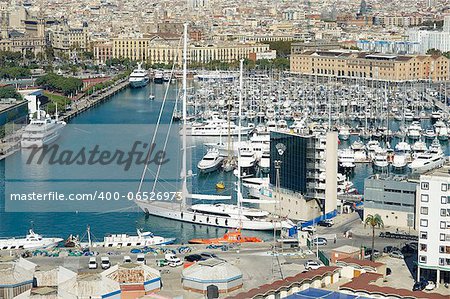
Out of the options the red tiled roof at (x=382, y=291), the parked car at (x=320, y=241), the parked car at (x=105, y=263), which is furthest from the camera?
the parked car at (x=320, y=241)

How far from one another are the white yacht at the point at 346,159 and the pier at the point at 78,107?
4.88 metres

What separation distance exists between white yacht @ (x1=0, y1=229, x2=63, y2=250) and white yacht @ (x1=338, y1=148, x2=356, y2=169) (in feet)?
17.8

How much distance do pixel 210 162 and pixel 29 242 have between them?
5059mm

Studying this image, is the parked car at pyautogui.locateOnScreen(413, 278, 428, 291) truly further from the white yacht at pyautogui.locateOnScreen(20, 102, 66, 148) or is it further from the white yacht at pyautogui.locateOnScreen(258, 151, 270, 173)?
the white yacht at pyautogui.locateOnScreen(20, 102, 66, 148)

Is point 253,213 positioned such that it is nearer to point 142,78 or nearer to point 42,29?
point 142,78

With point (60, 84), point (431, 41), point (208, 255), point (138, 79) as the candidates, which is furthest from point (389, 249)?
point (431, 41)

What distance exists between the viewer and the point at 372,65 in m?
29.4

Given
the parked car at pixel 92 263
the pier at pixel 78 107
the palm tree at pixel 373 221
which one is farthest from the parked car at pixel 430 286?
the pier at pixel 78 107

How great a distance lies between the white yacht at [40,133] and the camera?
17578 mm

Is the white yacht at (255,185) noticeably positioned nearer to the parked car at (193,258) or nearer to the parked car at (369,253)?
the parked car at (369,253)

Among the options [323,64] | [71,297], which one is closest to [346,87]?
[323,64]

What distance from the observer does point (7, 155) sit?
1683 cm

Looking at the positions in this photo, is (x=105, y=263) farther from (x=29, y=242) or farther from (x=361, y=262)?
(x=361, y=262)

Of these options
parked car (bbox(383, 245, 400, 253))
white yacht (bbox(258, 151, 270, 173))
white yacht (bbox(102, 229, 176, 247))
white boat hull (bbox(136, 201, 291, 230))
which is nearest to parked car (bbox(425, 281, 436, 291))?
parked car (bbox(383, 245, 400, 253))
